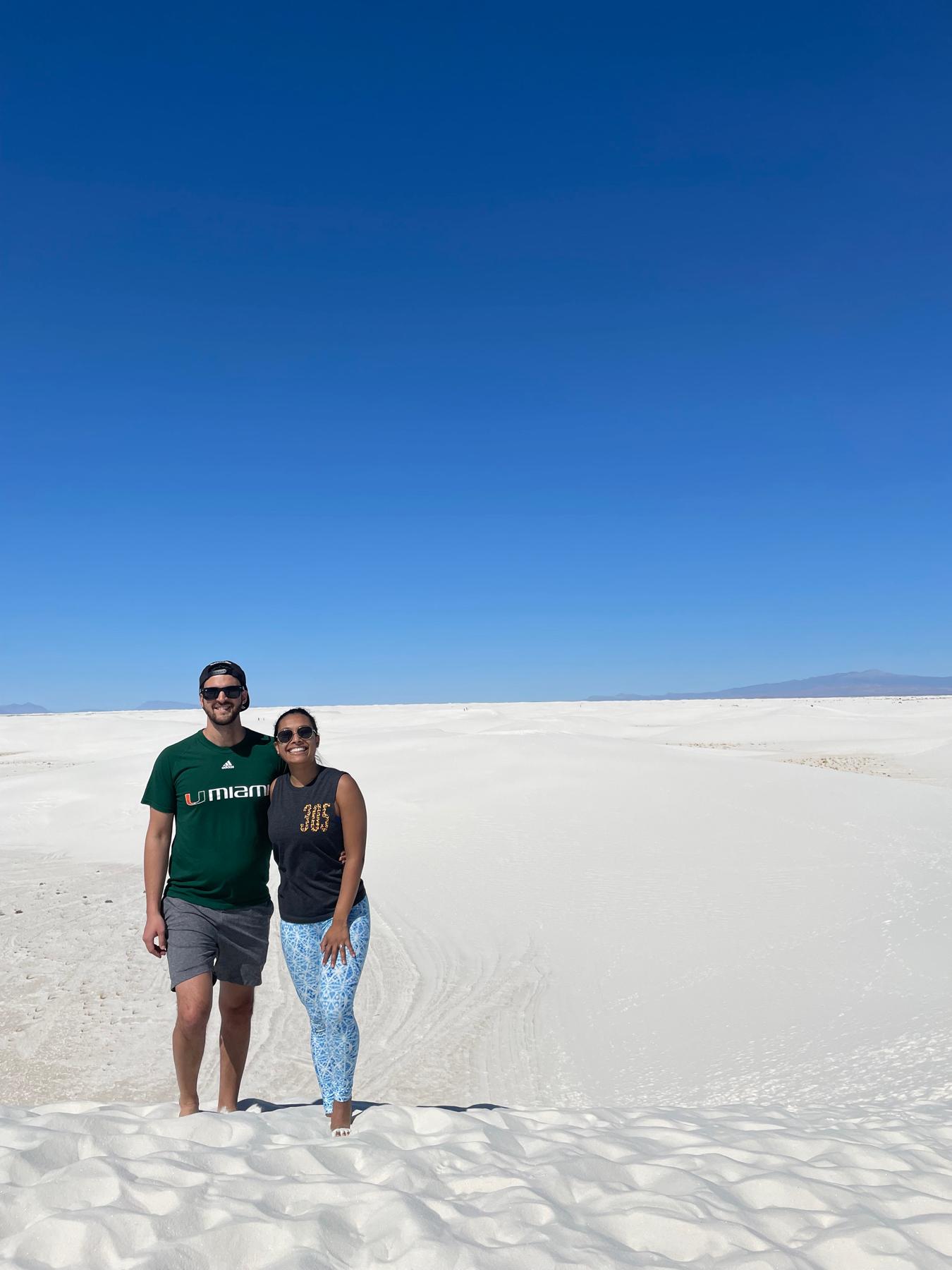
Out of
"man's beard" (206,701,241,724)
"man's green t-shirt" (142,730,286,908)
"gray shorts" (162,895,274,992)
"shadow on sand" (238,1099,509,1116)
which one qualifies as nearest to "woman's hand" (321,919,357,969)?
"gray shorts" (162,895,274,992)

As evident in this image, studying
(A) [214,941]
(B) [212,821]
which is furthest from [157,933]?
(B) [212,821]

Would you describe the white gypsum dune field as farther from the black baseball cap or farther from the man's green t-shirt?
the black baseball cap

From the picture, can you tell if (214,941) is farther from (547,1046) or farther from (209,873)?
(547,1046)

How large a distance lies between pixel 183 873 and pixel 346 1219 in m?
1.60

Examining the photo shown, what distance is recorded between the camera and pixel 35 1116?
346 cm

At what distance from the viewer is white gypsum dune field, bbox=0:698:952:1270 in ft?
9.30

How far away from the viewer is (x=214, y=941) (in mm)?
3832

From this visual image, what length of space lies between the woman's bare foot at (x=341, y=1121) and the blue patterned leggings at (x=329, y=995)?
0.03 m

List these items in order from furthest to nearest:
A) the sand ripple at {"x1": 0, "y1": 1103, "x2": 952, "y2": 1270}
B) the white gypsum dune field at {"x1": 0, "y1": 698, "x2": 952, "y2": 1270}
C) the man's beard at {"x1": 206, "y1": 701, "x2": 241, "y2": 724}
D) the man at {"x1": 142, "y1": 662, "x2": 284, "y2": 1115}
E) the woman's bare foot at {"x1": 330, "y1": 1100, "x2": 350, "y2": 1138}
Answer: the man's beard at {"x1": 206, "y1": 701, "x2": 241, "y2": 724}, the man at {"x1": 142, "y1": 662, "x2": 284, "y2": 1115}, the woman's bare foot at {"x1": 330, "y1": 1100, "x2": 350, "y2": 1138}, the white gypsum dune field at {"x1": 0, "y1": 698, "x2": 952, "y2": 1270}, the sand ripple at {"x1": 0, "y1": 1103, "x2": 952, "y2": 1270}

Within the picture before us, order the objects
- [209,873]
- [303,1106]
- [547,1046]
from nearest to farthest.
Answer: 1. [209,873]
2. [303,1106]
3. [547,1046]

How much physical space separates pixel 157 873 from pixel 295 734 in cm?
96

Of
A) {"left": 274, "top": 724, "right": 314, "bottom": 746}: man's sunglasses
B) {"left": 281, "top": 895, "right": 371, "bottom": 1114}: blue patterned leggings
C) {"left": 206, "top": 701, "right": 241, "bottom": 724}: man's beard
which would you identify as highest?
{"left": 206, "top": 701, "right": 241, "bottom": 724}: man's beard

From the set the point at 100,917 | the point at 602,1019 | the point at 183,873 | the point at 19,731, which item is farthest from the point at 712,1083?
the point at 19,731

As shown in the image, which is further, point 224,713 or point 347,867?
point 224,713
